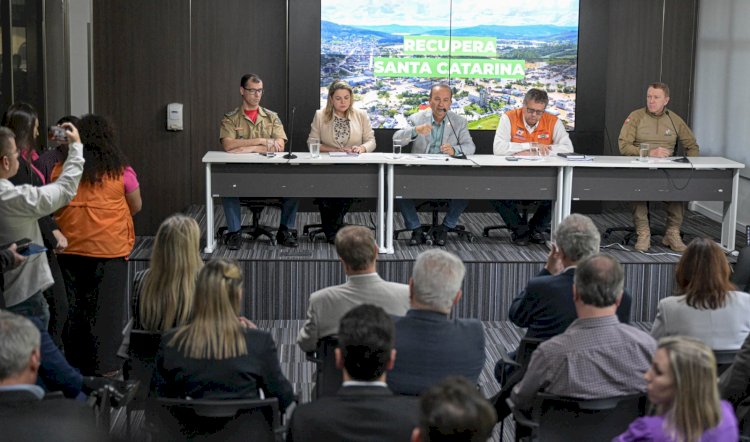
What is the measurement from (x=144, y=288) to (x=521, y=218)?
4341 mm

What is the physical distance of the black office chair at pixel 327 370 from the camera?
411 cm

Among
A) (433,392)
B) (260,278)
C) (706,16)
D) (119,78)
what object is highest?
(706,16)

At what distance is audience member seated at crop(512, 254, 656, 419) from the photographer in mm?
3605

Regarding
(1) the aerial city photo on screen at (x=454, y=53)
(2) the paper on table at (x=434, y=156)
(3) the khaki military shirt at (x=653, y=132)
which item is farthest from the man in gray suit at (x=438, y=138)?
(1) the aerial city photo on screen at (x=454, y=53)

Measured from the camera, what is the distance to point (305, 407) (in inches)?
118

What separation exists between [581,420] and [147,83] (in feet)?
21.0

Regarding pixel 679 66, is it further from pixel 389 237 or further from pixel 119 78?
pixel 119 78

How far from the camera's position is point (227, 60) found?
30.3 ft

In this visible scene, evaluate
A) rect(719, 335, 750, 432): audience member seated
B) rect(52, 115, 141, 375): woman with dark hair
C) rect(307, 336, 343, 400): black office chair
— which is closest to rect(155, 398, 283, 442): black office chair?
rect(307, 336, 343, 400): black office chair

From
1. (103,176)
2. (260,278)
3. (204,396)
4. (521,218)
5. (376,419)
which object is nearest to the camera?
(376,419)

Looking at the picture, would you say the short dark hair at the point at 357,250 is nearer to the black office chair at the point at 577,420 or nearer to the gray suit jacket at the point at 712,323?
the black office chair at the point at 577,420

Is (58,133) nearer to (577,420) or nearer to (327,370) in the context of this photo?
(327,370)

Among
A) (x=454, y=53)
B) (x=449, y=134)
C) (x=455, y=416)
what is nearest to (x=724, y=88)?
(x=454, y=53)

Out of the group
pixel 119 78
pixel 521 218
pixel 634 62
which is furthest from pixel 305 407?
A: pixel 634 62
